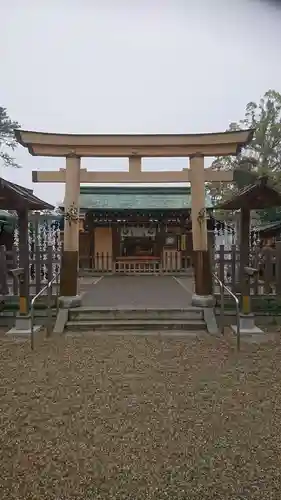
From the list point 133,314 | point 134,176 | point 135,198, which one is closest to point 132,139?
point 134,176

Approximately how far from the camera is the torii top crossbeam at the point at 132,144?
26.5ft

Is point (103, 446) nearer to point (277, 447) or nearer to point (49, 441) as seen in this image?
point (49, 441)

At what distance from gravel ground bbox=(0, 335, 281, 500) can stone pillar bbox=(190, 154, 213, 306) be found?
211 centimetres

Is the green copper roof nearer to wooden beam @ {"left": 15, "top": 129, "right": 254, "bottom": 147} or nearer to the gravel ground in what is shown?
wooden beam @ {"left": 15, "top": 129, "right": 254, "bottom": 147}

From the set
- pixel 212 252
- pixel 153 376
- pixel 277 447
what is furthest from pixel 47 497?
pixel 212 252

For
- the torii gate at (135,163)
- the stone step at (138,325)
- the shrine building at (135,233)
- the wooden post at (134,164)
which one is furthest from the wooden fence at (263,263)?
the shrine building at (135,233)

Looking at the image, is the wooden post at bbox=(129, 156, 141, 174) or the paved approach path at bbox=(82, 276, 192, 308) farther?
the wooden post at bbox=(129, 156, 141, 174)

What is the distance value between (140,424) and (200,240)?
5049mm

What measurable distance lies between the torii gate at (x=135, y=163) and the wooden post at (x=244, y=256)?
2.26 ft

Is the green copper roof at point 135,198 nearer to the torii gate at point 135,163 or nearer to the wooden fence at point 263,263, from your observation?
the torii gate at point 135,163

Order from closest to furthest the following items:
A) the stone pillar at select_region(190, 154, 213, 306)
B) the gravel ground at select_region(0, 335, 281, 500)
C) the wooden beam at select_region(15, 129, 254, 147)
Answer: the gravel ground at select_region(0, 335, 281, 500) < the stone pillar at select_region(190, 154, 213, 306) < the wooden beam at select_region(15, 129, 254, 147)

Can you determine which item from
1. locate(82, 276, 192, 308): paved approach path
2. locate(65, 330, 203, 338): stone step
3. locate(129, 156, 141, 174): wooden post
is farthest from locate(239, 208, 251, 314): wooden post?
locate(129, 156, 141, 174): wooden post

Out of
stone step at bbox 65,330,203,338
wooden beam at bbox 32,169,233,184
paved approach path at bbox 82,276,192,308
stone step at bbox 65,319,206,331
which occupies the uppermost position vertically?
wooden beam at bbox 32,169,233,184

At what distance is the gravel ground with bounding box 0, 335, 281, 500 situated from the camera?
8.23ft
